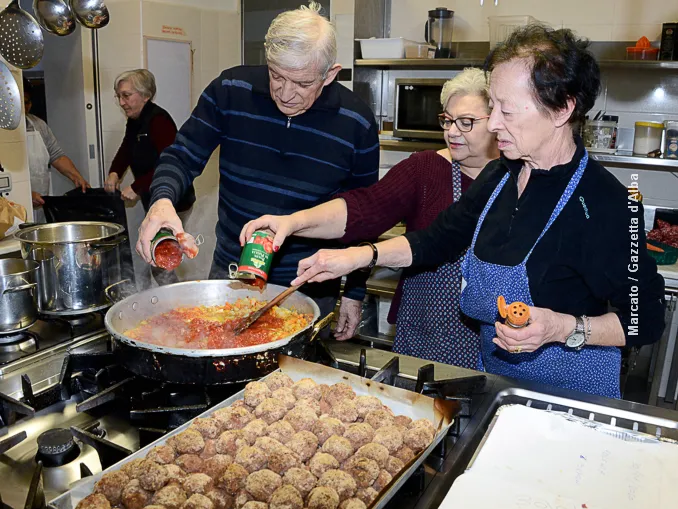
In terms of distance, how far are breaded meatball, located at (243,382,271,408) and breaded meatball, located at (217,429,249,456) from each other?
0.12 meters

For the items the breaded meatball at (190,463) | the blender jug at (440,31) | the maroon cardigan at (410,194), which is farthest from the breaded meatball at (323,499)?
the blender jug at (440,31)

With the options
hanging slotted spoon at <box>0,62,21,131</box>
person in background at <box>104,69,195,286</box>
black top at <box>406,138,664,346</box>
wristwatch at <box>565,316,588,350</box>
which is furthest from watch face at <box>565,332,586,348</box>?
person in background at <box>104,69,195,286</box>

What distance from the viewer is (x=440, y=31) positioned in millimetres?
4258

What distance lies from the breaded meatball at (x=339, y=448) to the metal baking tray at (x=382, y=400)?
124 mm

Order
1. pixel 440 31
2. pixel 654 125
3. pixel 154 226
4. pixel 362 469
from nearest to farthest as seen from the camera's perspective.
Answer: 1. pixel 362 469
2. pixel 154 226
3. pixel 654 125
4. pixel 440 31

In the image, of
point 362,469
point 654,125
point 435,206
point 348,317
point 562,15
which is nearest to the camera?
point 362,469

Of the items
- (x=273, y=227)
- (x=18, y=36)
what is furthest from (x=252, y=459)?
(x=18, y=36)

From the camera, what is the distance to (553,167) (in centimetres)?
158

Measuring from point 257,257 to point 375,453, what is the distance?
687mm

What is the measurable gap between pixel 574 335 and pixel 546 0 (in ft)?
10.7

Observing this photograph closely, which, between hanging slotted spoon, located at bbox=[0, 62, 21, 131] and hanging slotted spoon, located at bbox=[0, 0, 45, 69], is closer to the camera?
hanging slotted spoon, located at bbox=[0, 62, 21, 131]

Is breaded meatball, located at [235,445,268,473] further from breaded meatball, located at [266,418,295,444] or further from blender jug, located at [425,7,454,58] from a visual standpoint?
blender jug, located at [425,7,454,58]

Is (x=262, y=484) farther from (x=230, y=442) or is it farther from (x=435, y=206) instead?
(x=435, y=206)

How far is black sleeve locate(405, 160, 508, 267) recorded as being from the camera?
71.3 inches
